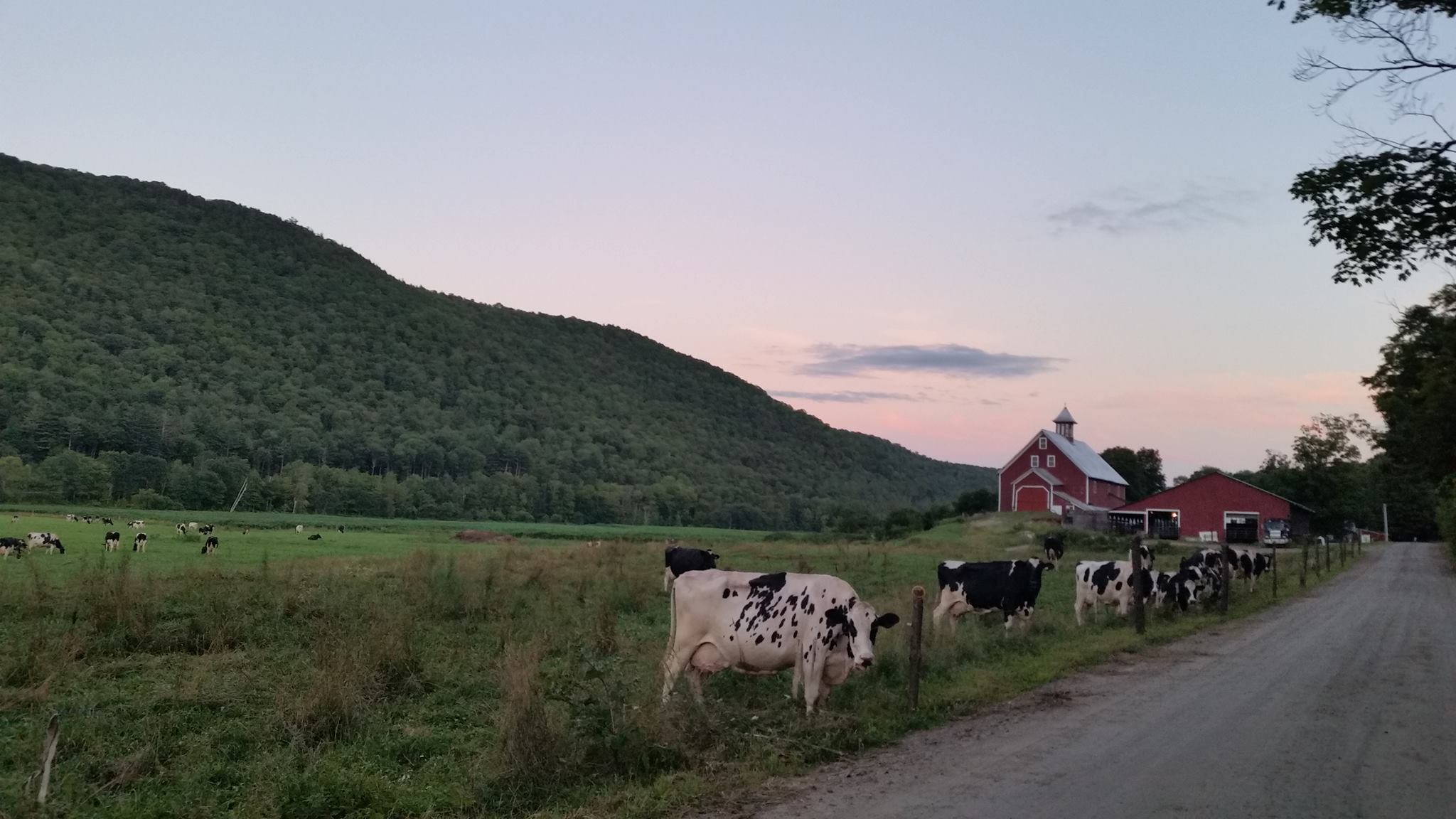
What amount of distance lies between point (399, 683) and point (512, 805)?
17.2ft

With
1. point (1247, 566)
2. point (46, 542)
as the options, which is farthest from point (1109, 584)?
point (46, 542)

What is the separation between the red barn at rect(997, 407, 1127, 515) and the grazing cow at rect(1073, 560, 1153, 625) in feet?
169

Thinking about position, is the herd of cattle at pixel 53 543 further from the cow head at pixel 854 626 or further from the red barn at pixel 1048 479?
the red barn at pixel 1048 479

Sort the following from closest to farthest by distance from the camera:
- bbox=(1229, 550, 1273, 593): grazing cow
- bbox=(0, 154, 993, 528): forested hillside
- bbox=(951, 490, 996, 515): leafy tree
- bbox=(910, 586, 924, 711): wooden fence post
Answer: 1. bbox=(910, 586, 924, 711): wooden fence post
2. bbox=(1229, 550, 1273, 593): grazing cow
3. bbox=(951, 490, 996, 515): leafy tree
4. bbox=(0, 154, 993, 528): forested hillside

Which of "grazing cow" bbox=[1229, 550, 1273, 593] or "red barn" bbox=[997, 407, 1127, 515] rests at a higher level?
"red barn" bbox=[997, 407, 1127, 515]

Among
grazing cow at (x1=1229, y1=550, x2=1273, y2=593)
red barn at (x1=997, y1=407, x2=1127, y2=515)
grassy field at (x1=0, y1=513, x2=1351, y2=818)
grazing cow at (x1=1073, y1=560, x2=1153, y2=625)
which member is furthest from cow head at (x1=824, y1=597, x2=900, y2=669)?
red barn at (x1=997, y1=407, x2=1127, y2=515)

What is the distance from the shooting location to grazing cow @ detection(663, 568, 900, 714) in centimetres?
1045

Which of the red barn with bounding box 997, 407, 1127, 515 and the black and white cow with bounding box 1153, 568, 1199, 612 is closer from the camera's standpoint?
the black and white cow with bounding box 1153, 568, 1199, 612

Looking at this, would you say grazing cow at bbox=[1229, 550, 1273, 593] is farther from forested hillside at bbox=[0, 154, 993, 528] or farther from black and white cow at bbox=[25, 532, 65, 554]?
forested hillside at bbox=[0, 154, 993, 528]

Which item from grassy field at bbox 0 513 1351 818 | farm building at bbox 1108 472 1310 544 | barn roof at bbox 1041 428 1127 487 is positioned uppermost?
barn roof at bbox 1041 428 1127 487

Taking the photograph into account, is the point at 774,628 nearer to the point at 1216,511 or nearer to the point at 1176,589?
the point at 1176,589

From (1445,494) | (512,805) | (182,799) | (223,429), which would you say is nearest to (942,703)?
(512,805)

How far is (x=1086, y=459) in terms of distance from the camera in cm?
8044

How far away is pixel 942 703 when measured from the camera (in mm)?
11031
